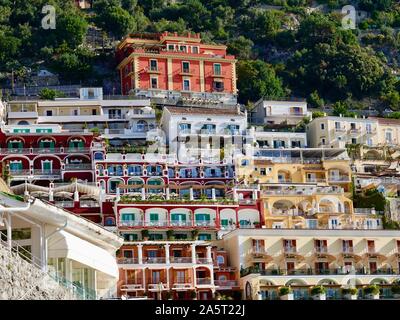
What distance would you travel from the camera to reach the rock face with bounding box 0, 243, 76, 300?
16.0m

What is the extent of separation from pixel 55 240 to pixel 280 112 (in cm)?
6379

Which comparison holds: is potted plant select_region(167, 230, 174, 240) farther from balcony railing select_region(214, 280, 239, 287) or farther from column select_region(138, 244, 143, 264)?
balcony railing select_region(214, 280, 239, 287)

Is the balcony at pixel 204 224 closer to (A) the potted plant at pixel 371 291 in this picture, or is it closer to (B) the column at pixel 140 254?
(B) the column at pixel 140 254

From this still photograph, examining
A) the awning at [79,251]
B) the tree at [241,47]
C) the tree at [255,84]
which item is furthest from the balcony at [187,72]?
the awning at [79,251]

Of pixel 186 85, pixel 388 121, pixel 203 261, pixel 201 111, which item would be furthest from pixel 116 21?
pixel 203 261

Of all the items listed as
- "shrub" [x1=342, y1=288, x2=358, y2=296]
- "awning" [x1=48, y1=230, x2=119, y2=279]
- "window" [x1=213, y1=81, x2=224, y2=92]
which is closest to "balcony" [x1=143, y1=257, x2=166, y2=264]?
"shrub" [x1=342, y1=288, x2=358, y2=296]

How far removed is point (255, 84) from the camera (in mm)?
94062

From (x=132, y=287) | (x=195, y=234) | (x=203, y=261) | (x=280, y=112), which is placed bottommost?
(x=132, y=287)

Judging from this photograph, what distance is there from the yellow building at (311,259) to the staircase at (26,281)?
114 ft

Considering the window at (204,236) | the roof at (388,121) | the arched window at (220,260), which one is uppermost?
the roof at (388,121)

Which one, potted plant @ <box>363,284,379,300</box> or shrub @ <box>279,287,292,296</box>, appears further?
potted plant @ <box>363,284,379,300</box>

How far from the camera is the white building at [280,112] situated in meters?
85.2

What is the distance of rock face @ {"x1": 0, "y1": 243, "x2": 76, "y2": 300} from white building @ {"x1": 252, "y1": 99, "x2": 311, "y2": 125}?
6463 cm

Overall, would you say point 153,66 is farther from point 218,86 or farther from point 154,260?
point 154,260
